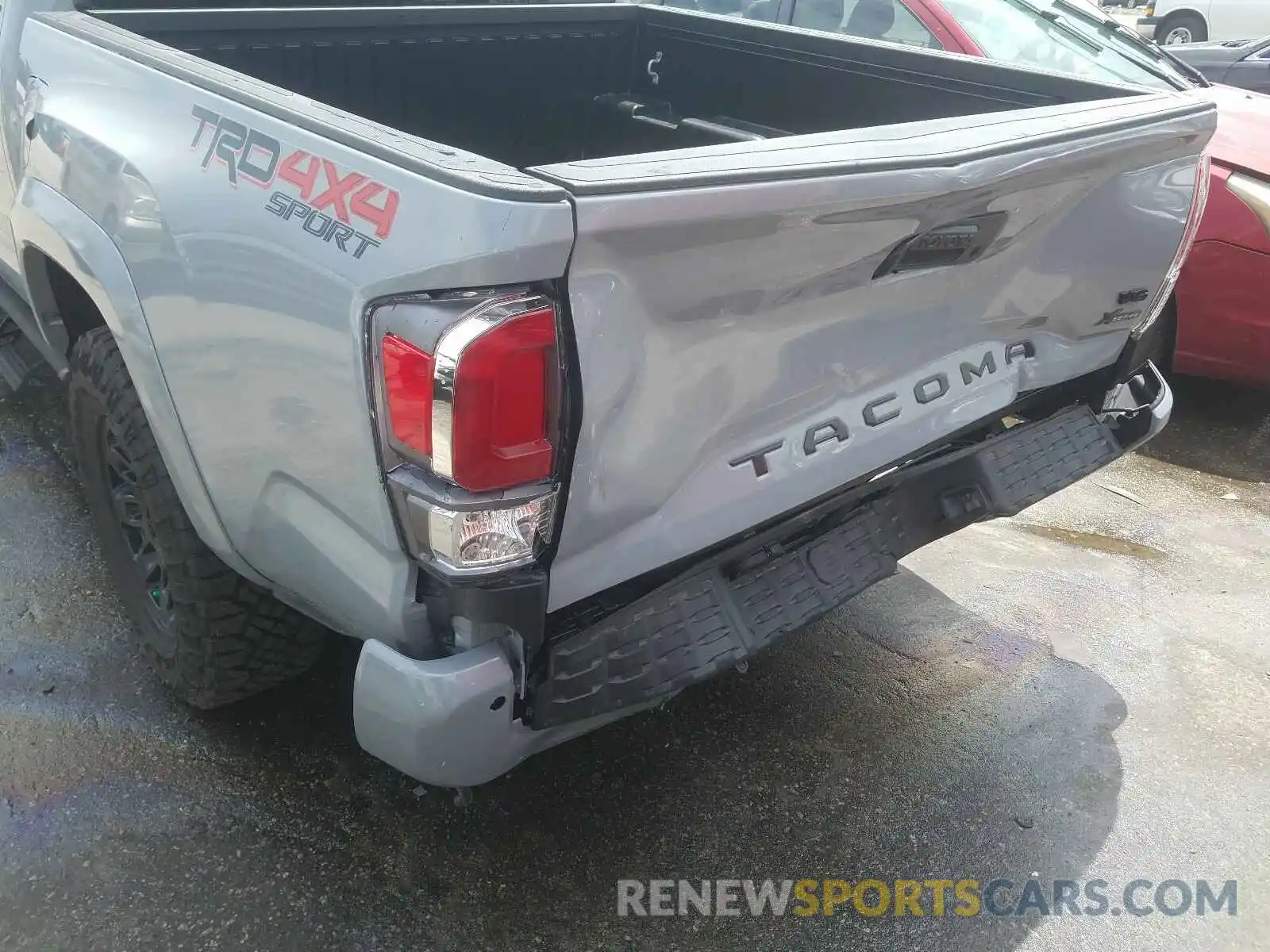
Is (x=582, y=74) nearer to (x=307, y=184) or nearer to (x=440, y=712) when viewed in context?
(x=307, y=184)

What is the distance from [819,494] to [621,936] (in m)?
0.97

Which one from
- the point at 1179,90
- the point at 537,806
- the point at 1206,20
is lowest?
the point at 537,806

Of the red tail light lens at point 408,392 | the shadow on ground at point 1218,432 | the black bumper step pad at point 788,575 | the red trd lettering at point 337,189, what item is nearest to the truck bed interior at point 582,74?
the black bumper step pad at point 788,575

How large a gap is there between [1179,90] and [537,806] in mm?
3327

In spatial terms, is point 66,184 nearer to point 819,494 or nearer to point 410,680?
point 410,680

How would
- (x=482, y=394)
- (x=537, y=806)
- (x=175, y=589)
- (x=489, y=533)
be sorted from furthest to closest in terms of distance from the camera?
1. (x=537, y=806)
2. (x=175, y=589)
3. (x=489, y=533)
4. (x=482, y=394)

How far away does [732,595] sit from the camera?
1960 mm

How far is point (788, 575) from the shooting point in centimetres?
206

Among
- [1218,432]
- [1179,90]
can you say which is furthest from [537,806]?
[1218,432]

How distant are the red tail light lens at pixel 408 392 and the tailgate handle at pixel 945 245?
34.2 inches

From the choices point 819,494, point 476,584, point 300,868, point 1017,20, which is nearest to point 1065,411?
→ point 819,494

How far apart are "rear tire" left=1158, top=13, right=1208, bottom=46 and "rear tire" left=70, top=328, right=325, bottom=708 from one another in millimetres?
15474

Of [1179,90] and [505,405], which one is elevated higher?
[1179,90]

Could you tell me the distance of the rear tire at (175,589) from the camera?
2.25m
